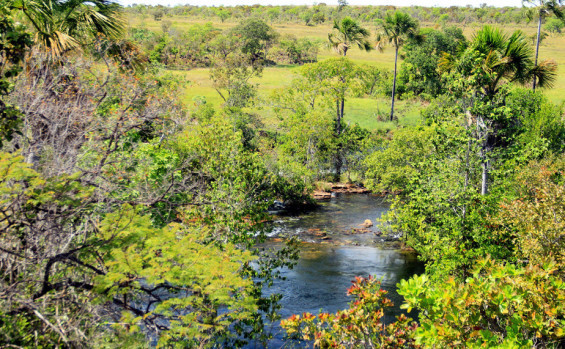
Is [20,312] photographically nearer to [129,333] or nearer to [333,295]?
[129,333]

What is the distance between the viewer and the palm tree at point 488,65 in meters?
13.4

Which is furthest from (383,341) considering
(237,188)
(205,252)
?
(237,188)

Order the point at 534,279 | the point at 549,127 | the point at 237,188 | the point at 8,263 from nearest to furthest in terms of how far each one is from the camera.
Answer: the point at 8,263 → the point at 534,279 → the point at 237,188 → the point at 549,127

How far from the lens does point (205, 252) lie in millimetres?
8539

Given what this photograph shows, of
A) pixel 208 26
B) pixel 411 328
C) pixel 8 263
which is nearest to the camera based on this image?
pixel 8 263

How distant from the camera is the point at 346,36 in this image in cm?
4975

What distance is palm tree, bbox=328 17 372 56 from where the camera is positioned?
4903cm

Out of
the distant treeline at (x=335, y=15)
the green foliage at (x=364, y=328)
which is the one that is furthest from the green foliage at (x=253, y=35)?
the green foliage at (x=364, y=328)

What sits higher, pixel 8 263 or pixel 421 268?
pixel 8 263

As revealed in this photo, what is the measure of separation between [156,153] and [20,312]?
1101 centimetres

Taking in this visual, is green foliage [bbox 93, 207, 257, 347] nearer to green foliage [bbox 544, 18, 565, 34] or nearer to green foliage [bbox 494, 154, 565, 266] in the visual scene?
green foliage [bbox 494, 154, 565, 266]

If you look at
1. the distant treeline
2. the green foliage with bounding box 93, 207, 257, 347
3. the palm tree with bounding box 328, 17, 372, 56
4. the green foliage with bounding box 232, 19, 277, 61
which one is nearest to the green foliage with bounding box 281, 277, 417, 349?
the green foliage with bounding box 93, 207, 257, 347

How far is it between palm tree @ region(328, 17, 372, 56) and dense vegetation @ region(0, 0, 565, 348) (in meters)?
21.4

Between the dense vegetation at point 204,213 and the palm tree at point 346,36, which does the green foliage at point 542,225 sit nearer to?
the dense vegetation at point 204,213
